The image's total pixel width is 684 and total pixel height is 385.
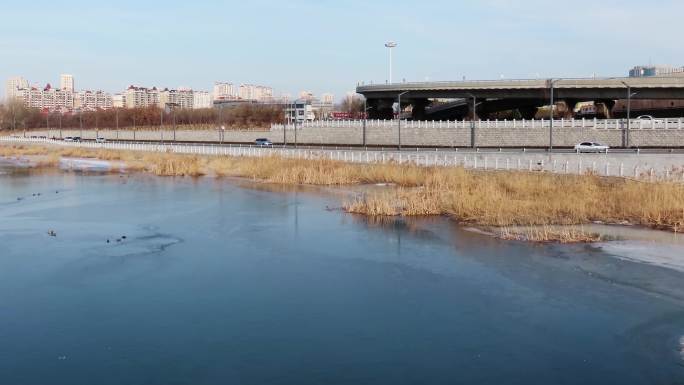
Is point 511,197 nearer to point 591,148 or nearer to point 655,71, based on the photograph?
point 591,148

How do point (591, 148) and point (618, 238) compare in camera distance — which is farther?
point (591, 148)

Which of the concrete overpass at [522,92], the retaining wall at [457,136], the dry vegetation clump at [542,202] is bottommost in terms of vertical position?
the dry vegetation clump at [542,202]

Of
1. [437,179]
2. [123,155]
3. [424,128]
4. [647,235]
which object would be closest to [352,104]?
[424,128]

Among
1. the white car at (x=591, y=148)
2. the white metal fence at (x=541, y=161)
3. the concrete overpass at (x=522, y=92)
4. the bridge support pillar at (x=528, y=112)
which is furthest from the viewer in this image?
the bridge support pillar at (x=528, y=112)

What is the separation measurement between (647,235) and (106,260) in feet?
46.8

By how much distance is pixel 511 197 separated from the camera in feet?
81.3

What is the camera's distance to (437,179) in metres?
29.8

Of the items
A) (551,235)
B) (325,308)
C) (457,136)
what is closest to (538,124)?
(457,136)

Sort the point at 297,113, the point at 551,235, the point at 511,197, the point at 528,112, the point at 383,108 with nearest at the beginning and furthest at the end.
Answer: the point at 551,235, the point at 511,197, the point at 528,112, the point at 383,108, the point at 297,113

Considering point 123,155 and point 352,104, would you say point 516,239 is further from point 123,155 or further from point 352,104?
point 352,104

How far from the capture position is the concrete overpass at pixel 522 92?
239 feet

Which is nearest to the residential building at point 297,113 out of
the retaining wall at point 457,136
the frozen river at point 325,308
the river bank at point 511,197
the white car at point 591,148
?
the retaining wall at point 457,136

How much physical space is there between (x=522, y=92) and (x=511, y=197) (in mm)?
57124

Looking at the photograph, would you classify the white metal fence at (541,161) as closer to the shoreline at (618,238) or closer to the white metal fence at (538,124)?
the shoreline at (618,238)
